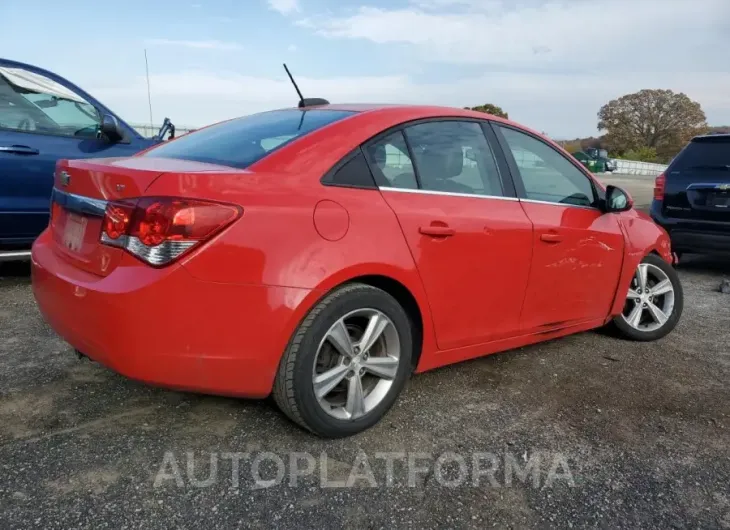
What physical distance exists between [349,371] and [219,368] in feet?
1.92

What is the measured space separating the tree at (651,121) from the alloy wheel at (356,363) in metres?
66.5

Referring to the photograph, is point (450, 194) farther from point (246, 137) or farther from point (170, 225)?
point (170, 225)

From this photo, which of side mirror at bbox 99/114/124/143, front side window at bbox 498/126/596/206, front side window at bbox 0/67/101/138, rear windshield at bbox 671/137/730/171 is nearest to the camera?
front side window at bbox 498/126/596/206

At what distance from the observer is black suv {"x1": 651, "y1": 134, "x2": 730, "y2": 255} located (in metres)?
6.28

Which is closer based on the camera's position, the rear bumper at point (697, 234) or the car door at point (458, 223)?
the car door at point (458, 223)

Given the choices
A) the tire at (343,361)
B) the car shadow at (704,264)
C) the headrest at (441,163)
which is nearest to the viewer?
the tire at (343,361)

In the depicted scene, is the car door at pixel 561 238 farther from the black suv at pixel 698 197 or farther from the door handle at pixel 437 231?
the black suv at pixel 698 197

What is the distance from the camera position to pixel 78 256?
2545 mm

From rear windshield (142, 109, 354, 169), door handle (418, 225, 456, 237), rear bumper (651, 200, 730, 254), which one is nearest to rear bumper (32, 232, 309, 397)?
rear windshield (142, 109, 354, 169)

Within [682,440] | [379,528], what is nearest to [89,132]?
[379,528]

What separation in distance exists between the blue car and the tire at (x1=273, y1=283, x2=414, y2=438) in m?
3.39

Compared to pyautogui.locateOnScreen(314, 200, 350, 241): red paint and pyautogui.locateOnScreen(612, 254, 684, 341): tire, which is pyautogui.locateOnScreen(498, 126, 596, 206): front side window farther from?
pyautogui.locateOnScreen(314, 200, 350, 241): red paint

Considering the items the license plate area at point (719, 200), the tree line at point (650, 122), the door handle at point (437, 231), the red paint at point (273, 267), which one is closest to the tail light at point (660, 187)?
the license plate area at point (719, 200)

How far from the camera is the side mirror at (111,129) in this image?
5161 mm
